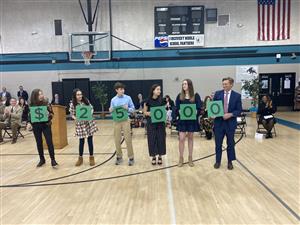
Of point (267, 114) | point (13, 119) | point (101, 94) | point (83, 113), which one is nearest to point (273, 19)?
point (267, 114)

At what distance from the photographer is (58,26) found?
15250 mm

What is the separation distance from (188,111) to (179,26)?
1048 cm

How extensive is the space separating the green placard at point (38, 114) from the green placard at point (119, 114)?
4.44 feet

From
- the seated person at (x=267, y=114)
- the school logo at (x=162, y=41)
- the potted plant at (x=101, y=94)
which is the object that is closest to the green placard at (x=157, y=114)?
the seated person at (x=267, y=114)

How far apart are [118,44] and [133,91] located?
8.75 ft

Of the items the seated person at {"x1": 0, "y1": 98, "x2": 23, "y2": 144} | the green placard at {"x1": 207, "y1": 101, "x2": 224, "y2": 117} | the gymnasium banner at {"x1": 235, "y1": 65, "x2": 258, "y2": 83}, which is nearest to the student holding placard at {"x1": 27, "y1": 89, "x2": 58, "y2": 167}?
the green placard at {"x1": 207, "y1": 101, "x2": 224, "y2": 117}

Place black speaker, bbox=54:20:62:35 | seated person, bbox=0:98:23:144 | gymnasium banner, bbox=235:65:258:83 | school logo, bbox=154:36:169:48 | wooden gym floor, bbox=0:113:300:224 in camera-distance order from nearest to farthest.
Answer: wooden gym floor, bbox=0:113:300:224
seated person, bbox=0:98:23:144
school logo, bbox=154:36:169:48
gymnasium banner, bbox=235:65:258:83
black speaker, bbox=54:20:62:35

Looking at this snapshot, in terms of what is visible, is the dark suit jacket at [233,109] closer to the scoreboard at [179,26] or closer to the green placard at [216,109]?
the green placard at [216,109]

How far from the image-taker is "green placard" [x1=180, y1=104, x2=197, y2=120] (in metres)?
5.27

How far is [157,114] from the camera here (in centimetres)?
544

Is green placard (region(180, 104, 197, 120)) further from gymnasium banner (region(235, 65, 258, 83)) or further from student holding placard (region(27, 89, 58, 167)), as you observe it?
gymnasium banner (region(235, 65, 258, 83))

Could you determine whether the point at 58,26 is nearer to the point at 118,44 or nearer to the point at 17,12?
the point at 17,12

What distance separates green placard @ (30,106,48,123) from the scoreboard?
10413mm

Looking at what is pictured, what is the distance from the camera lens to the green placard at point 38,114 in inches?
219
